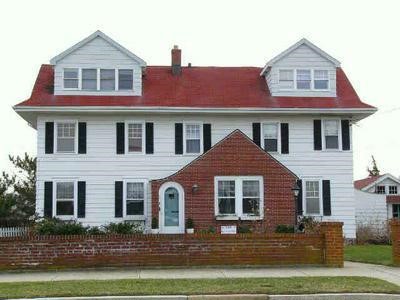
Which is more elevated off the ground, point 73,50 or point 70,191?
point 73,50

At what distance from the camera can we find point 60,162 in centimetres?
2853

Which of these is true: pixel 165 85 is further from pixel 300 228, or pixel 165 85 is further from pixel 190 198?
pixel 300 228

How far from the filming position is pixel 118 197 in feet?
93.7

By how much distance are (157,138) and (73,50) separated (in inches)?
223

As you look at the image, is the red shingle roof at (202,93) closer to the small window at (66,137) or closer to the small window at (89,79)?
the small window at (89,79)

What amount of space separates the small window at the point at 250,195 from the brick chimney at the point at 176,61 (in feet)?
26.0

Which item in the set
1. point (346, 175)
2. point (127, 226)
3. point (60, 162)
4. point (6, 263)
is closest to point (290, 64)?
point (346, 175)

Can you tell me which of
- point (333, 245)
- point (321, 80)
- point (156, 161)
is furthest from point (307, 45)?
point (333, 245)

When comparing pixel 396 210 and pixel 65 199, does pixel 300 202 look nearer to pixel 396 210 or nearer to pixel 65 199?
pixel 65 199

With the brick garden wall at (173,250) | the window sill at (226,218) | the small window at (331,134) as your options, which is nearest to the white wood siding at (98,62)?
the window sill at (226,218)

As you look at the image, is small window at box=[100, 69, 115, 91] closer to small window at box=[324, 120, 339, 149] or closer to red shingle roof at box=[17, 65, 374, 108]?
red shingle roof at box=[17, 65, 374, 108]

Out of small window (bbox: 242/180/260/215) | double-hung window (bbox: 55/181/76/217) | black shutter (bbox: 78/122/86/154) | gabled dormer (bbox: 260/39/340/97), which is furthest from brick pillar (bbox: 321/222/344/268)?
black shutter (bbox: 78/122/86/154)

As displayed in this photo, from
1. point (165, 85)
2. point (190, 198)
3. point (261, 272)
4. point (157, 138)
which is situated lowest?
point (261, 272)

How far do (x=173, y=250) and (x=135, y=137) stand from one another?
12673 mm
